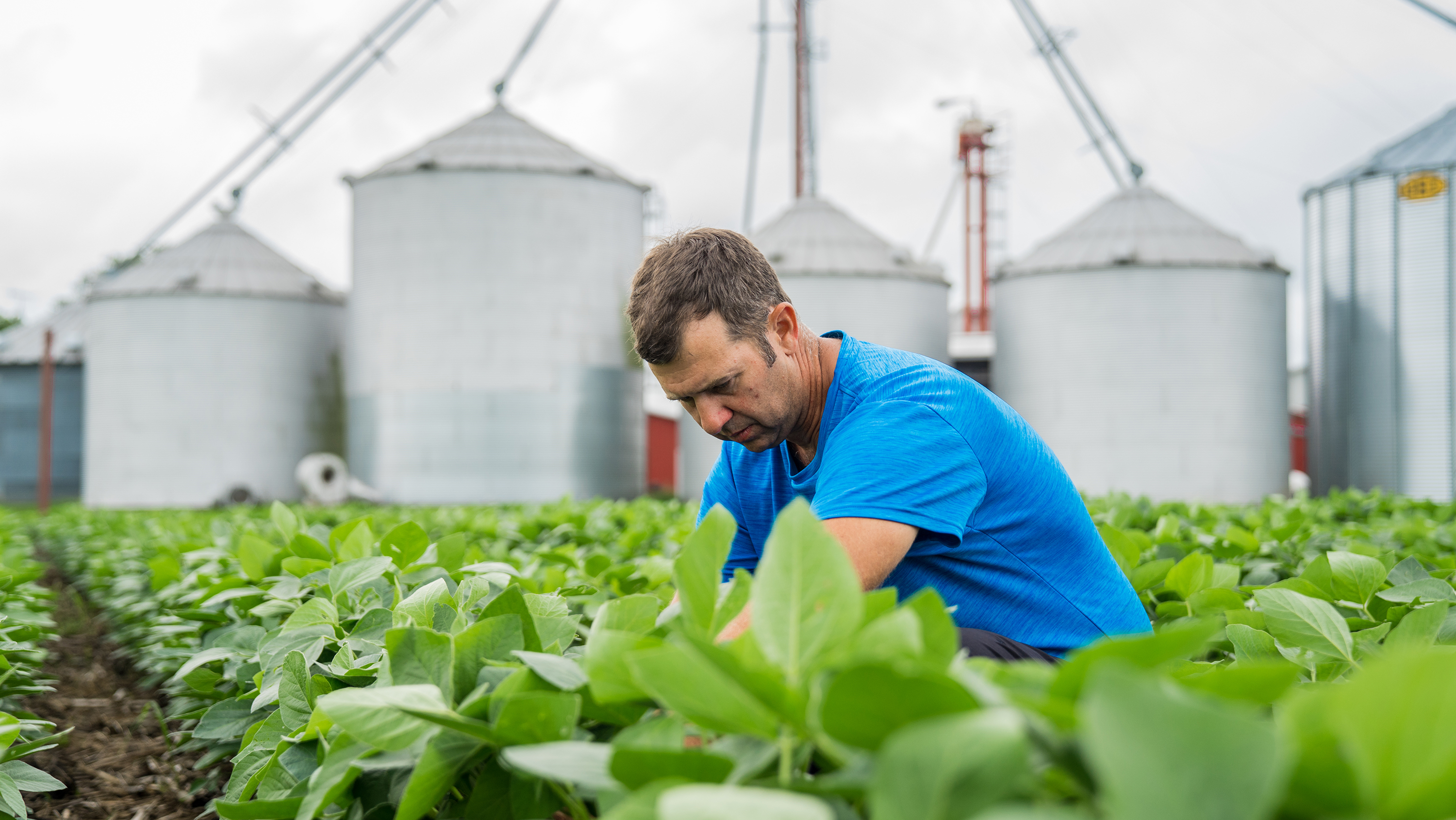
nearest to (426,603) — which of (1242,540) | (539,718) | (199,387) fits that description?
(539,718)

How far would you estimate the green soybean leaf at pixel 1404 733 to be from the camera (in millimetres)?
516

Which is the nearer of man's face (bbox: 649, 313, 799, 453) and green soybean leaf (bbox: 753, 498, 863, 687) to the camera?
green soybean leaf (bbox: 753, 498, 863, 687)

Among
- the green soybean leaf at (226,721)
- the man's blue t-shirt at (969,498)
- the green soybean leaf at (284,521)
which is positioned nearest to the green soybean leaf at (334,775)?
the man's blue t-shirt at (969,498)

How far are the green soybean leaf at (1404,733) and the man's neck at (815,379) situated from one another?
1504mm

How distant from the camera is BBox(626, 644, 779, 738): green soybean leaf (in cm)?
65

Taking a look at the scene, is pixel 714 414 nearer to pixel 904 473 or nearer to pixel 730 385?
pixel 730 385

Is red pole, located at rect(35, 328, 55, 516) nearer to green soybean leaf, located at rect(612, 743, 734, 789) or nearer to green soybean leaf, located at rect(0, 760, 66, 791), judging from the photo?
green soybean leaf, located at rect(0, 760, 66, 791)

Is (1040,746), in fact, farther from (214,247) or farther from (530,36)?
(214,247)

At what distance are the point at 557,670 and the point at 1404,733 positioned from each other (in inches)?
25.2

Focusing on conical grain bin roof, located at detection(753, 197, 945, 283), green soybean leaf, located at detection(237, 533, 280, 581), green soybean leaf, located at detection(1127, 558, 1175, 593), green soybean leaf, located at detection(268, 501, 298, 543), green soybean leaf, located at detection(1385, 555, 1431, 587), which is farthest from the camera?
conical grain bin roof, located at detection(753, 197, 945, 283)

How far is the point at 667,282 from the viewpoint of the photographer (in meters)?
1.83

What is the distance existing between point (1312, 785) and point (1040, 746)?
14 centimetres

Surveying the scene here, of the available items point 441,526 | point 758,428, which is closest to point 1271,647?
point 758,428

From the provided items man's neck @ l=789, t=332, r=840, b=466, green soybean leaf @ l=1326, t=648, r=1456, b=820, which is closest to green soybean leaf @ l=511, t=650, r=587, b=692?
green soybean leaf @ l=1326, t=648, r=1456, b=820
